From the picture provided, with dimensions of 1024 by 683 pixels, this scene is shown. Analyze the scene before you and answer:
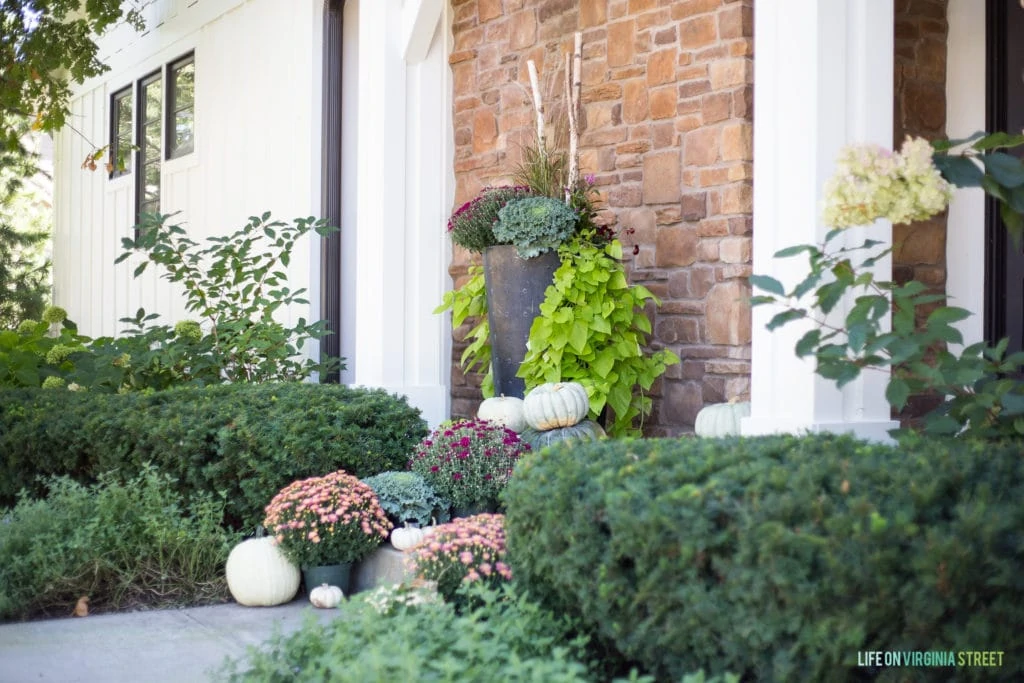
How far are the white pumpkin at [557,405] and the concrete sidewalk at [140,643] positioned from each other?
1200 millimetres

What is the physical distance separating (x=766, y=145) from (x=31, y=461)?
4154 millimetres

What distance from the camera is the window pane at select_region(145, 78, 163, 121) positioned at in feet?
30.5

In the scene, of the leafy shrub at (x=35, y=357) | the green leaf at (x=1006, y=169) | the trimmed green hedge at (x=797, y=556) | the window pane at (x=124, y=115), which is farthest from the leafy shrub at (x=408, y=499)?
the window pane at (x=124, y=115)

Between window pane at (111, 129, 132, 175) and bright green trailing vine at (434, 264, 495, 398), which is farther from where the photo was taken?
window pane at (111, 129, 132, 175)

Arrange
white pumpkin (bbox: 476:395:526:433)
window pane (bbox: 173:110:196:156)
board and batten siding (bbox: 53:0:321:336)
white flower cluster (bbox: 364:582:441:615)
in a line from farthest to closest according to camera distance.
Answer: window pane (bbox: 173:110:196:156) < board and batten siding (bbox: 53:0:321:336) < white pumpkin (bbox: 476:395:526:433) < white flower cluster (bbox: 364:582:441:615)

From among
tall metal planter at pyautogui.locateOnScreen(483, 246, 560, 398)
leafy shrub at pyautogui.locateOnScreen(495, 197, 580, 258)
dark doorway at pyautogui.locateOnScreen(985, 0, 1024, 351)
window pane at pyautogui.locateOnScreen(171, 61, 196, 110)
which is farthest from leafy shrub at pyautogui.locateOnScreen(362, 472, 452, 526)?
window pane at pyautogui.locateOnScreen(171, 61, 196, 110)

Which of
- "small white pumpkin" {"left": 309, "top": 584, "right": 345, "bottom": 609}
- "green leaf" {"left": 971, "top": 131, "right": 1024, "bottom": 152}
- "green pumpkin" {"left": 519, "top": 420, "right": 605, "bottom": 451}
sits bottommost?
"small white pumpkin" {"left": 309, "top": 584, "right": 345, "bottom": 609}

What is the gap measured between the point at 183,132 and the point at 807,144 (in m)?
6.57

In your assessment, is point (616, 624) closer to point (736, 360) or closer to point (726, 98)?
point (736, 360)

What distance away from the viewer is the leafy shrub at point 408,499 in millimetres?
4160

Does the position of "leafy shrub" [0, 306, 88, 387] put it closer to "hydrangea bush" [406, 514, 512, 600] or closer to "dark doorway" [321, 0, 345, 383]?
"dark doorway" [321, 0, 345, 383]

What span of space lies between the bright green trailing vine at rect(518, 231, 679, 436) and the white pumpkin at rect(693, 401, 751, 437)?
50cm

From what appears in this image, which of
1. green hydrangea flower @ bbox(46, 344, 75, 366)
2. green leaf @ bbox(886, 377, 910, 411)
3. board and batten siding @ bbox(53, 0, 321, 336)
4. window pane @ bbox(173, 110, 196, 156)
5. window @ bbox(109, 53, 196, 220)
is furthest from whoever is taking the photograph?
window @ bbox(109, 53, 196, 220)

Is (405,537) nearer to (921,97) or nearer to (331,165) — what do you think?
(921,97)
